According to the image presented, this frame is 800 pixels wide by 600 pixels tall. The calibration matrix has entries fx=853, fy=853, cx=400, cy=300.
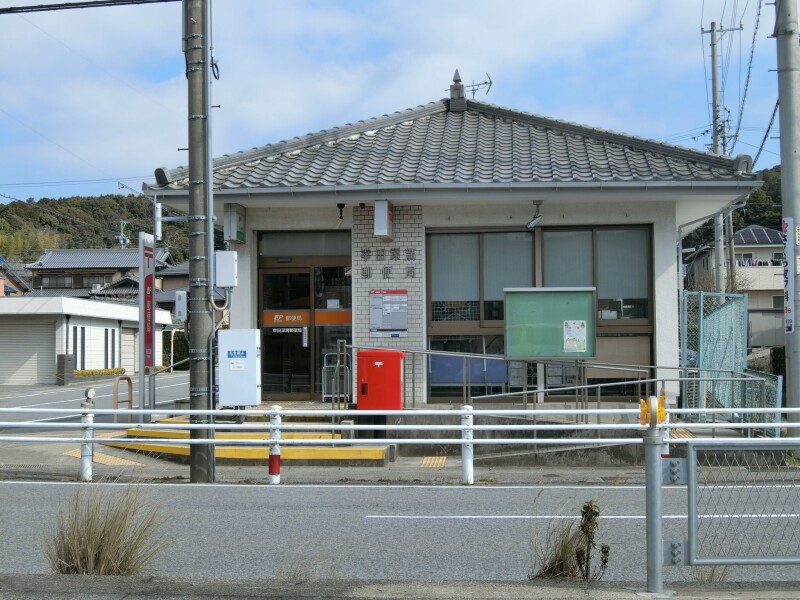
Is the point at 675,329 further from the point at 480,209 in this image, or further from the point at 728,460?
the point at 728,460

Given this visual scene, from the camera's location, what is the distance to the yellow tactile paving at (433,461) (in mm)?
13570

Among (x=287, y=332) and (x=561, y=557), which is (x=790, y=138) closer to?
(x=287, y=332)

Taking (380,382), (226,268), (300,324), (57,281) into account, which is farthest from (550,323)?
(57,281)

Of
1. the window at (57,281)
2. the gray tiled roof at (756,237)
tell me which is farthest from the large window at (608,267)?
the window at (57,281)

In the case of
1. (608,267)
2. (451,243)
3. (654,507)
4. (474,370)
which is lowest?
(654,507)

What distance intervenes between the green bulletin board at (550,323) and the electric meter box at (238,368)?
4732 mm

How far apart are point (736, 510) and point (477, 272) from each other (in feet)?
35.9

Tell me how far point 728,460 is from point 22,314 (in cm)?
3966

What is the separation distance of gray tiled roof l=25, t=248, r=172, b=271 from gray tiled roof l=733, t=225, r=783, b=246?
48.7 metres

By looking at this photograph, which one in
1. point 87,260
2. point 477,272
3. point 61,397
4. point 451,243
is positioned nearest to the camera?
point 477,272

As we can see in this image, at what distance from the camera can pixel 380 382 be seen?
14.7 m

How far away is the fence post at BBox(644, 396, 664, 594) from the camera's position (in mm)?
5203

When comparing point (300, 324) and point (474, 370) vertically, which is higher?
point (300, 324)

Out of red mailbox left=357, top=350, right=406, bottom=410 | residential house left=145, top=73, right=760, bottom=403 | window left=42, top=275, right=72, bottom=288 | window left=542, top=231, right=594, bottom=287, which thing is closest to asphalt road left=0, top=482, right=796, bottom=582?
red mailbox left=357, top=350, right=406, bottom=410
